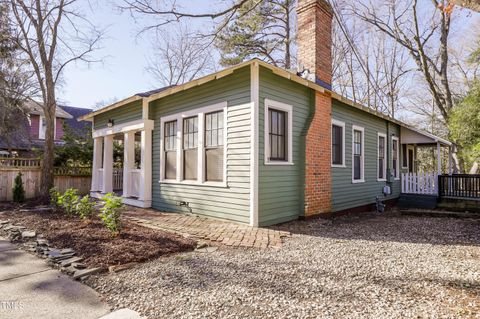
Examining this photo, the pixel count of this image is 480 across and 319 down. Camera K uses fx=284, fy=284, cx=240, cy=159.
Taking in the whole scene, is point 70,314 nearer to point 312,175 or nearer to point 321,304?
point 321,304

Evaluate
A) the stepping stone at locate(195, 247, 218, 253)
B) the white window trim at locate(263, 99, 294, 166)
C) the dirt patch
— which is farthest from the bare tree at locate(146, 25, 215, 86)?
the stepping stone at locate(195, 247, 218, 253)

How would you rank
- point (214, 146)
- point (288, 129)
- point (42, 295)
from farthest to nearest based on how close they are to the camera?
point (214, 146)
point (288, 129)
point (42, 295)

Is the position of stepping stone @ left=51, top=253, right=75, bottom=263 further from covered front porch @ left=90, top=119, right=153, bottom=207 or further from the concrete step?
the concrete step

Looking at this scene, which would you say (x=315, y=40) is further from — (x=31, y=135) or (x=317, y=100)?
(x=31, y=135)

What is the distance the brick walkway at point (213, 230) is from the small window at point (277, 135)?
1752 millimetres

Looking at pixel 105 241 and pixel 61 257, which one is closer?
pixel 61 257

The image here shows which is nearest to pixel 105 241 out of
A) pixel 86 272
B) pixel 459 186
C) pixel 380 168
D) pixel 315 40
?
pixel 86 272

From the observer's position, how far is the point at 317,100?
732 centimetres

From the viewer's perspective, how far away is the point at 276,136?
6551mm

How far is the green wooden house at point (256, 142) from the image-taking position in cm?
606

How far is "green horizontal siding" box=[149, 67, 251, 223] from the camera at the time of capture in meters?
6.04

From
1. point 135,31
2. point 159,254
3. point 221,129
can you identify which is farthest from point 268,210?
point 135,31

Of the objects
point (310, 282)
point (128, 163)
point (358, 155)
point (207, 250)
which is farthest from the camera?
point (358, 155)

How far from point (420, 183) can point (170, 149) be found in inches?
392
